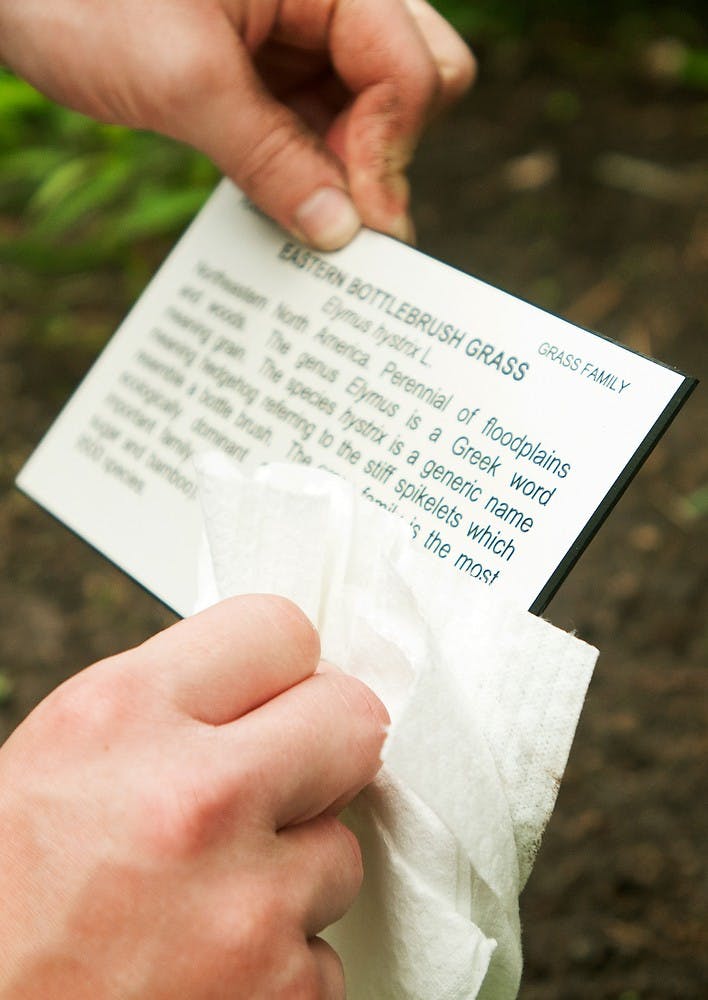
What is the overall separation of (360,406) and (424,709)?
0.21 meters

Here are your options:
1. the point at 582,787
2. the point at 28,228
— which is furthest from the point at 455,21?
the point at 582,787

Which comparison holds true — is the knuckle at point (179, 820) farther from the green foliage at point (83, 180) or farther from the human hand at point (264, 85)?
the green foliage at point (83, 180)

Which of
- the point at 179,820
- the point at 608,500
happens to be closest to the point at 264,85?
the point at 608,500

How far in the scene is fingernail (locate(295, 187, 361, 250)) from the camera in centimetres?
65

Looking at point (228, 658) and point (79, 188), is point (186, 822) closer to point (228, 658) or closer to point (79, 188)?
point (228, 658)

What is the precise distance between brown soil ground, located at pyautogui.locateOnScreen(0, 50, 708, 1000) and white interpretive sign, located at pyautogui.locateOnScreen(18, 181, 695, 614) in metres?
0.50

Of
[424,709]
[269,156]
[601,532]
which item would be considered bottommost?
[601,532]

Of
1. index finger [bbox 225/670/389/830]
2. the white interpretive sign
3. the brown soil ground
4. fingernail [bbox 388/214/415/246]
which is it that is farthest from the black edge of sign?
the brown soil ground

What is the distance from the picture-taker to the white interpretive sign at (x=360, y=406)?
0.48 meters

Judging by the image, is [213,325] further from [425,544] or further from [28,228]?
[28,228]

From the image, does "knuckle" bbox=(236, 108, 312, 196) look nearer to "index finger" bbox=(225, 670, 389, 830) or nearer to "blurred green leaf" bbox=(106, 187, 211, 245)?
"index finger" bbox=(225, 670, 389, 830)

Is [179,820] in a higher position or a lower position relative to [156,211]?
higher

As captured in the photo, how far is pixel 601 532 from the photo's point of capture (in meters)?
1.29

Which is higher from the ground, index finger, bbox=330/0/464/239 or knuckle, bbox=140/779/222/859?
index finger, bbox=330/0/464/239
